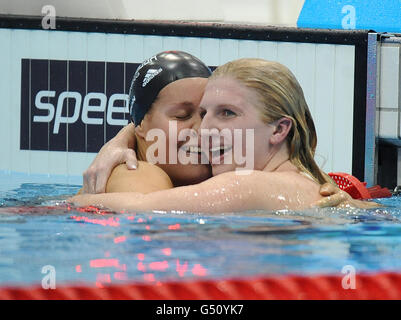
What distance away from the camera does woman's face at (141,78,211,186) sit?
147 inches

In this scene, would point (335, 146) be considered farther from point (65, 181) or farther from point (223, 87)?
point (223, 87)

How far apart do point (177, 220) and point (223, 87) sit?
0.64m

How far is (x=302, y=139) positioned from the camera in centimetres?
351

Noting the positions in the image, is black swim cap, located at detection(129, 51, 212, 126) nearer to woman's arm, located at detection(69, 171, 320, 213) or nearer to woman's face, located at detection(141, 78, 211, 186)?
woman's face, located at detection(141, 78, 211, 186)

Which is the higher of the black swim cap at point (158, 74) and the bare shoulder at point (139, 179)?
the black swim cap at point (158, 74)

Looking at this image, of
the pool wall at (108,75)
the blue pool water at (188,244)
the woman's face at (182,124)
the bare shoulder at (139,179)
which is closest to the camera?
the blue pool water at (188,244)

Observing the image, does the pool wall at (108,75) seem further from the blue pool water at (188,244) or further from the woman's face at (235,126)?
the woman's face at (235,126)

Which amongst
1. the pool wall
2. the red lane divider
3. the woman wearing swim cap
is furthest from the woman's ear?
the pool wall

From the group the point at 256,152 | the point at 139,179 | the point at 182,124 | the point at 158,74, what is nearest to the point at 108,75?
the point at 158,74

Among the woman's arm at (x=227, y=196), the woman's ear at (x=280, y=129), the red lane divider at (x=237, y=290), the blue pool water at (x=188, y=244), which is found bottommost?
the red lane divider at (x=237, y=290)

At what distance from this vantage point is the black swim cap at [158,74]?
379 centimetres

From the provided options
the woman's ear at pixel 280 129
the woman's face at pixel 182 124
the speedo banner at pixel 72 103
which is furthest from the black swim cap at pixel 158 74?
the speedo banner at pixel 72 103

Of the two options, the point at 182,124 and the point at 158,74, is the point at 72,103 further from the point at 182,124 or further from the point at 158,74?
the point at 182,124

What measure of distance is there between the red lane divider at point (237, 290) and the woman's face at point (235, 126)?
1235mm
